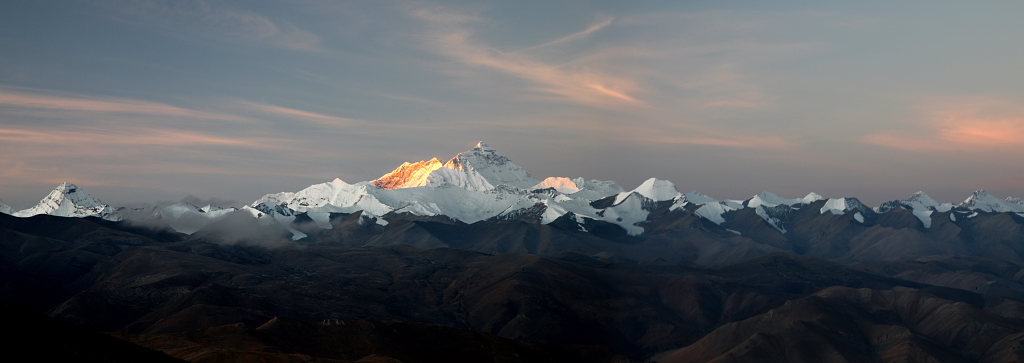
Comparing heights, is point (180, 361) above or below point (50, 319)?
below

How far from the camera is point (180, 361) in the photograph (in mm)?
194000

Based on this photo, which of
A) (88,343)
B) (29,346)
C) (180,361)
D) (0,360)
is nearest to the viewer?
(0,360)

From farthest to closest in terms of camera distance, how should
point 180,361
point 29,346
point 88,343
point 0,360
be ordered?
point 180,361 → point 88,343 → point 29,346 → point 0,360

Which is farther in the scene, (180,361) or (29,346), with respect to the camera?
(180,361)

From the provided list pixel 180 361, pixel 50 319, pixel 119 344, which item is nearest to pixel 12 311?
pixel 50 319

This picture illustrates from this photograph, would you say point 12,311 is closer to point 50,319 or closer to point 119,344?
point 50,319

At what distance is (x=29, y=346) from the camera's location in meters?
163

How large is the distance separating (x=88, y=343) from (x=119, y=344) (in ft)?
30.1

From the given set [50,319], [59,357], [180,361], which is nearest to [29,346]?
[59,357]

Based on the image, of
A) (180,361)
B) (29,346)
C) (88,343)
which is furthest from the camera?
(180,361)

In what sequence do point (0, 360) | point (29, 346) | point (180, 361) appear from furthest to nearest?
1. point (180, 361)
2. point (29, 346)
3. point (0, 360)

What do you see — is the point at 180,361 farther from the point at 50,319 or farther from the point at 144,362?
the point at 50,319

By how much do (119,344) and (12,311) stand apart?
23.7 meters

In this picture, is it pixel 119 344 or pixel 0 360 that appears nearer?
pixel 0 360
